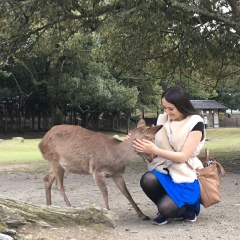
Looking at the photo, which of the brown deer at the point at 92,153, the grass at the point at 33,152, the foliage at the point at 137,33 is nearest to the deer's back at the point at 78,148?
the brown deer at the point at 92,153

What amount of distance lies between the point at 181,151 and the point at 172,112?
41 cm

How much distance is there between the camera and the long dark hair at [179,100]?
4180 mm

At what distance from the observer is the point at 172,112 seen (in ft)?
13.9

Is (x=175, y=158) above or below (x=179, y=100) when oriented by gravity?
below

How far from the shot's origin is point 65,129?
522 cm

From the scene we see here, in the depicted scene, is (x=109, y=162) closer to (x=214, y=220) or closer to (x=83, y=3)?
(x=214, y=220)

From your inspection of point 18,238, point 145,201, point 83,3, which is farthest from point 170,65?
point 18,238

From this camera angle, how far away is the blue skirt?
416cm

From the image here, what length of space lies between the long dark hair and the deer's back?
89cm

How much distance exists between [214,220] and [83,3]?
5.27 m

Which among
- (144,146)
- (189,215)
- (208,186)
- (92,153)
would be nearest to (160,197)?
(189,215)

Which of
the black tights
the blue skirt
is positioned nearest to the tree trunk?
the black tights

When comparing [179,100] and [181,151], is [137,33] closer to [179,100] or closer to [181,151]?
[179,100]

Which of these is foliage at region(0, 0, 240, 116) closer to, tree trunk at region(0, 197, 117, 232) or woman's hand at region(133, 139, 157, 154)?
woman's hand at region(133, 139, 157, 154)
